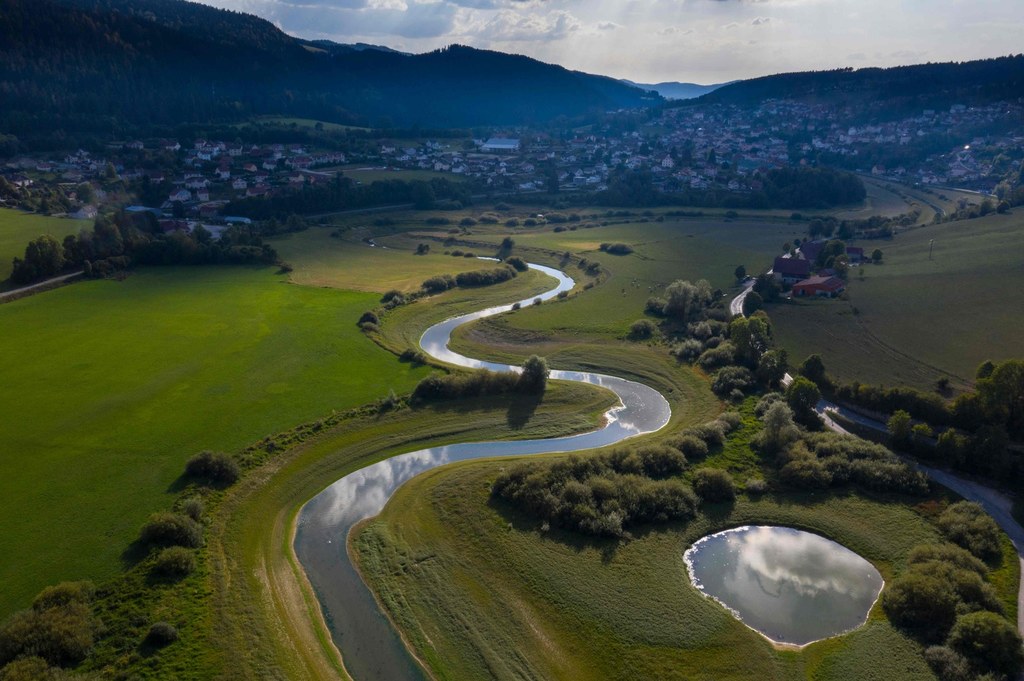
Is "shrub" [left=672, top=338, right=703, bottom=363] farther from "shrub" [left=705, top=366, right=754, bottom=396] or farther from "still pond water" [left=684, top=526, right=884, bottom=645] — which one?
"still pond water" [left=684, top=526, right=884, bottom=645]

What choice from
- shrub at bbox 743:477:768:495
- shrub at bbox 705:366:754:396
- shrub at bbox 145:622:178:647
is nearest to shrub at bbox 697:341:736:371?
shrub at bbox 705:366:754:396

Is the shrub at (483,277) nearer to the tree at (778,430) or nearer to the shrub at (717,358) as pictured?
the shrub at (717,358)

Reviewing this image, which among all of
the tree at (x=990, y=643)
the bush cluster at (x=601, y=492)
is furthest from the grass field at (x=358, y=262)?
the tree at (x=990, y=643)

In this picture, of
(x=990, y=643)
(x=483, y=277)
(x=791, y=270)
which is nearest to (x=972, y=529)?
(x=990, y=643)

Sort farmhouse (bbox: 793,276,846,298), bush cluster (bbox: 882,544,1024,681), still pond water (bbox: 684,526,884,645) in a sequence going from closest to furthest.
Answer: bush cluster (bbox: 882,544,1024,681), still pond water (bbox: 684,526,884,645), farmhouse (bbox: 793,276,846,298)

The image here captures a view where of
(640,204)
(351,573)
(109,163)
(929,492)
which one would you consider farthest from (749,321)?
(109,163)

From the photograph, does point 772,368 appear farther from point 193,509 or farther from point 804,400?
point 193,509

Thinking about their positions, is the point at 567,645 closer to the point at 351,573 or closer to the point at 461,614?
the point at 461,614
